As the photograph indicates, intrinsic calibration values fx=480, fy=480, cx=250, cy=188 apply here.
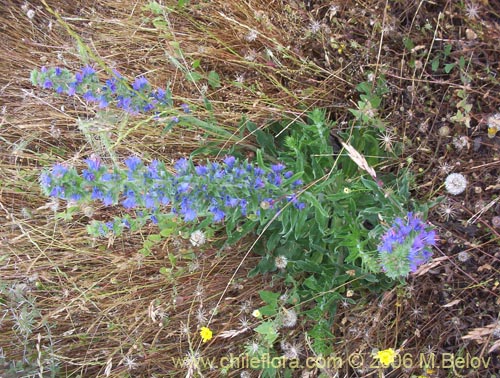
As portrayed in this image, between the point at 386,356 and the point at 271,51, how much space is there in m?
2.03

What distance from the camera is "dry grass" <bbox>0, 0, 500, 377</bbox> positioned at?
262cm

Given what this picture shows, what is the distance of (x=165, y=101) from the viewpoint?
8.04 ft

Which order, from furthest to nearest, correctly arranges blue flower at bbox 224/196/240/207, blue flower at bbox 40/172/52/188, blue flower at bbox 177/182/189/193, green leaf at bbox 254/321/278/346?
green leaf at bbox 254/321/278/346 < blue flower at bbox 224/196/240/207 < blue flower at bbox 177/182/189/193 < blue flower at bbox 40/172/52/188

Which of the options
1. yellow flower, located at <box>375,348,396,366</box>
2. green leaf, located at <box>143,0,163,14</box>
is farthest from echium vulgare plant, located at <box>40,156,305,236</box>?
green leaf, located at <box>143,0,163,14</box>

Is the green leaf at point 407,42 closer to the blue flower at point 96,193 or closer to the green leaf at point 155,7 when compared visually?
the green leaf at point 155,7

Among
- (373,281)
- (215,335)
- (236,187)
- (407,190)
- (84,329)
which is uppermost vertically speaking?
(236,187)

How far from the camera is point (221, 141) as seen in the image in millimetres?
2971

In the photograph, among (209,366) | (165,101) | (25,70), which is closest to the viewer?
(165,101)

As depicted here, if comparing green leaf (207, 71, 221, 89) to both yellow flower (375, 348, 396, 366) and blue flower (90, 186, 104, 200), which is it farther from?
yellow flower (375, 348, 396, 366)

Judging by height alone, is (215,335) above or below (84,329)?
above

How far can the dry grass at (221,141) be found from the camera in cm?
262

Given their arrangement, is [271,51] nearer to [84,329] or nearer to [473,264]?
[473,264]

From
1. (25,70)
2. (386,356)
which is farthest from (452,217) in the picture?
(25,70)

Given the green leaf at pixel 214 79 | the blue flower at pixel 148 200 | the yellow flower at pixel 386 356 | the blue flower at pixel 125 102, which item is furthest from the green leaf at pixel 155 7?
the yellow flower at pixel 386 356
